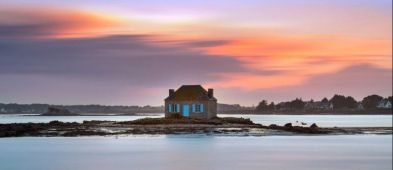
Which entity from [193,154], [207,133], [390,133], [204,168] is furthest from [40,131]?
[390,133]

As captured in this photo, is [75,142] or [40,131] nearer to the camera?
[75,142]

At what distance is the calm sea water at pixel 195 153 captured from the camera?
39.9m

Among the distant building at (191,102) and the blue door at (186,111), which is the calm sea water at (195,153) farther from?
the blue door at (186,111)

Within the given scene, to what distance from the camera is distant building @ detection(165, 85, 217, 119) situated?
2717 inches

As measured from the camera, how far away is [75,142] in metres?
52.7

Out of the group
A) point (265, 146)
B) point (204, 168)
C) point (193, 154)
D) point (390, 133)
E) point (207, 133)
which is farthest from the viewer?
point (390, 133)

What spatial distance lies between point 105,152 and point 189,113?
78.9ft

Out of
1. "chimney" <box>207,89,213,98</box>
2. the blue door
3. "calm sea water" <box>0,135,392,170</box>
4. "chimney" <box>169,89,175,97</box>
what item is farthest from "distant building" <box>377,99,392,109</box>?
"calm sea water" <box>0,135,392,170</box>

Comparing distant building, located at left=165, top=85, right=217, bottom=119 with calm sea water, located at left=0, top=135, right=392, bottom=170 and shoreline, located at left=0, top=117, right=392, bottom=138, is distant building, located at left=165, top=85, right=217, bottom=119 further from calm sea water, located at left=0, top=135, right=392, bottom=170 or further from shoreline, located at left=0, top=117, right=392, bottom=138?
calm sea water, located at left=0, top=135, right=392, bottom=170

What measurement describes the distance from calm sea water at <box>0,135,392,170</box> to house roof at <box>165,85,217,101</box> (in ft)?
44.4

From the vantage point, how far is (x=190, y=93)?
6981 centimetres

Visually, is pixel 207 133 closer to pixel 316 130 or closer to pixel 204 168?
pixel 316 130

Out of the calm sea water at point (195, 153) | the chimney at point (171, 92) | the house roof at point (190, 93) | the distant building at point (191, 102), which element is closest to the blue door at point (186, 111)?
the distant building at point (191, 102)

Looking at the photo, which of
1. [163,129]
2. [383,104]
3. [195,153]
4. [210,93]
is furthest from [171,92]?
[383,104]
